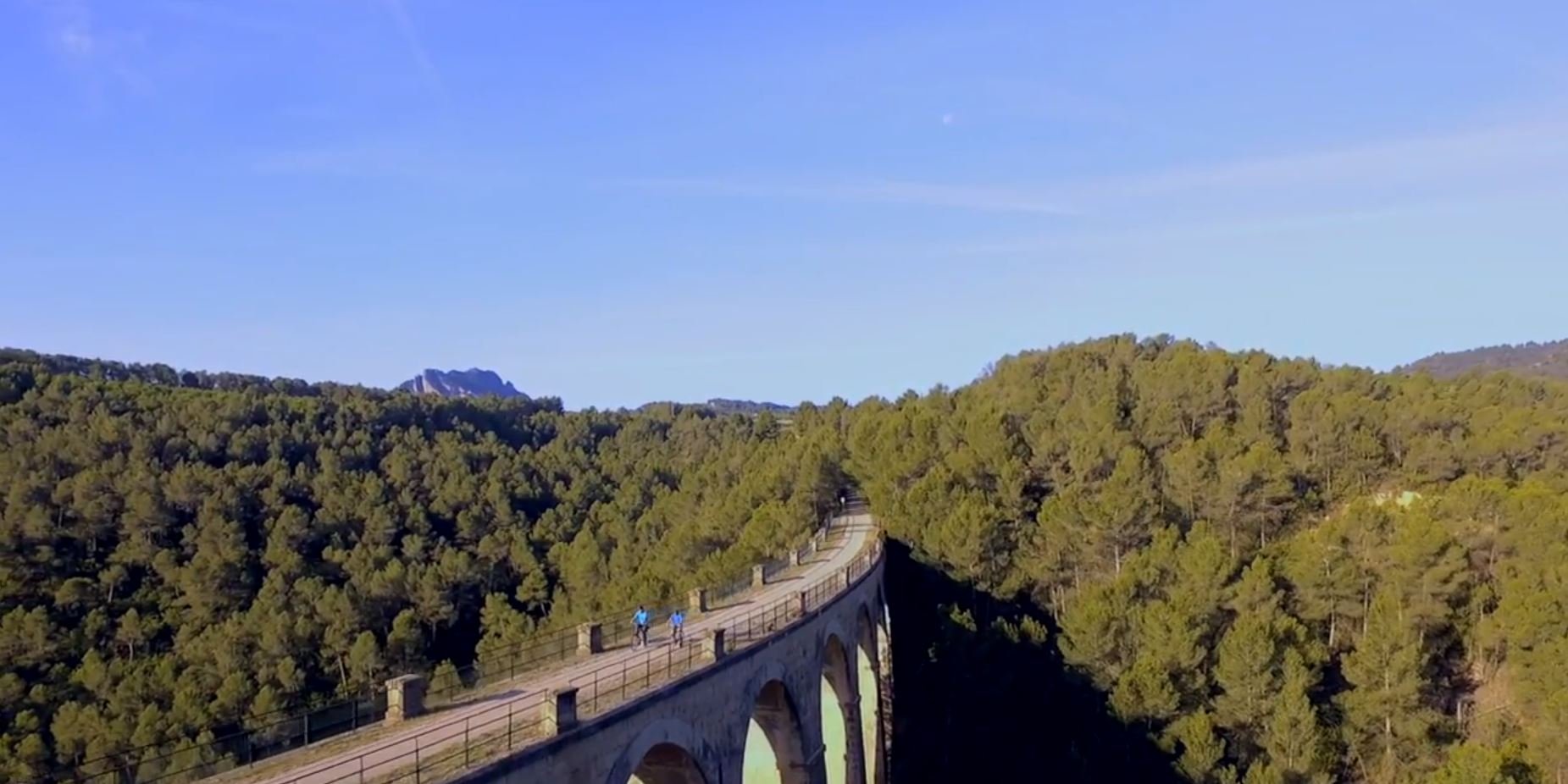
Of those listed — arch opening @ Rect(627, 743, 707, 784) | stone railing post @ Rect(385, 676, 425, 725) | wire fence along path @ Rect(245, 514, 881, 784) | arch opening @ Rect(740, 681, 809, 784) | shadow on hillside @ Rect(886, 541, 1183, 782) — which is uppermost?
stone railing post @ Rect(385, 676, 425, 725)

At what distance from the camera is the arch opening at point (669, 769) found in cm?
1958

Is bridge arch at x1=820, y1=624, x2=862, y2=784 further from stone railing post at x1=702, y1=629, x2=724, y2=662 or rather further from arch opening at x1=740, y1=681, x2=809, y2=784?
stone railing post at x1=702, y1=629, x2=724, y2=662

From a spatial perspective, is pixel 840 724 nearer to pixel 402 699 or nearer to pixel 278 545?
pixel 402 699

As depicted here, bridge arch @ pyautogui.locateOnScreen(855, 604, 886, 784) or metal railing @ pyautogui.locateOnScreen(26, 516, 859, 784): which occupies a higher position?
metal railing @ pyautogui.locateOnScreen(26, 516, 859, 784)

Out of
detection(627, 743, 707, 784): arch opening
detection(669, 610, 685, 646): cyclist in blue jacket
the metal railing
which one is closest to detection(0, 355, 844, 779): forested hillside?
the metal railing

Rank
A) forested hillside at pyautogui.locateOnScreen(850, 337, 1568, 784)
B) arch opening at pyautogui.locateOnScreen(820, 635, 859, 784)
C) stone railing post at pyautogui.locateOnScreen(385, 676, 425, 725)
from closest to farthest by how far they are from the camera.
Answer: stone railing post at pyautogui.locateOnScreen(385, 676, 425, 725) → arch opening at pyautogui.locateOnScreen(820, 635, 859, 784) → forested hillside at pyautogui.locateOnScreen(850, 337, 1568, 784)

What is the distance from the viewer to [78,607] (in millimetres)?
58344

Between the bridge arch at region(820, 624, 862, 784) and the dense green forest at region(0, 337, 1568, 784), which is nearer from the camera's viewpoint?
the bridge arch at region(820, 624, 862, 784)

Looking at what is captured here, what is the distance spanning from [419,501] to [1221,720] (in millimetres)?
60636

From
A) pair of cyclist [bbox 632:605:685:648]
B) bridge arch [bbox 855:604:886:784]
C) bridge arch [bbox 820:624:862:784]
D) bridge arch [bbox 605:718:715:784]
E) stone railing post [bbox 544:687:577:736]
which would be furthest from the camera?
bridge arch [bbox 855:604:886:784]

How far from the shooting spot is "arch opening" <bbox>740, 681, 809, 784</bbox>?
87.8ft

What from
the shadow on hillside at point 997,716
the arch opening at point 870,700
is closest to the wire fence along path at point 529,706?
the arch opening at point 870,700

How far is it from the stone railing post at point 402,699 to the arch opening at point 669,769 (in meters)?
4.35

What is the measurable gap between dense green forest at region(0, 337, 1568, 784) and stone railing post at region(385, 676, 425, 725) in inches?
1091
